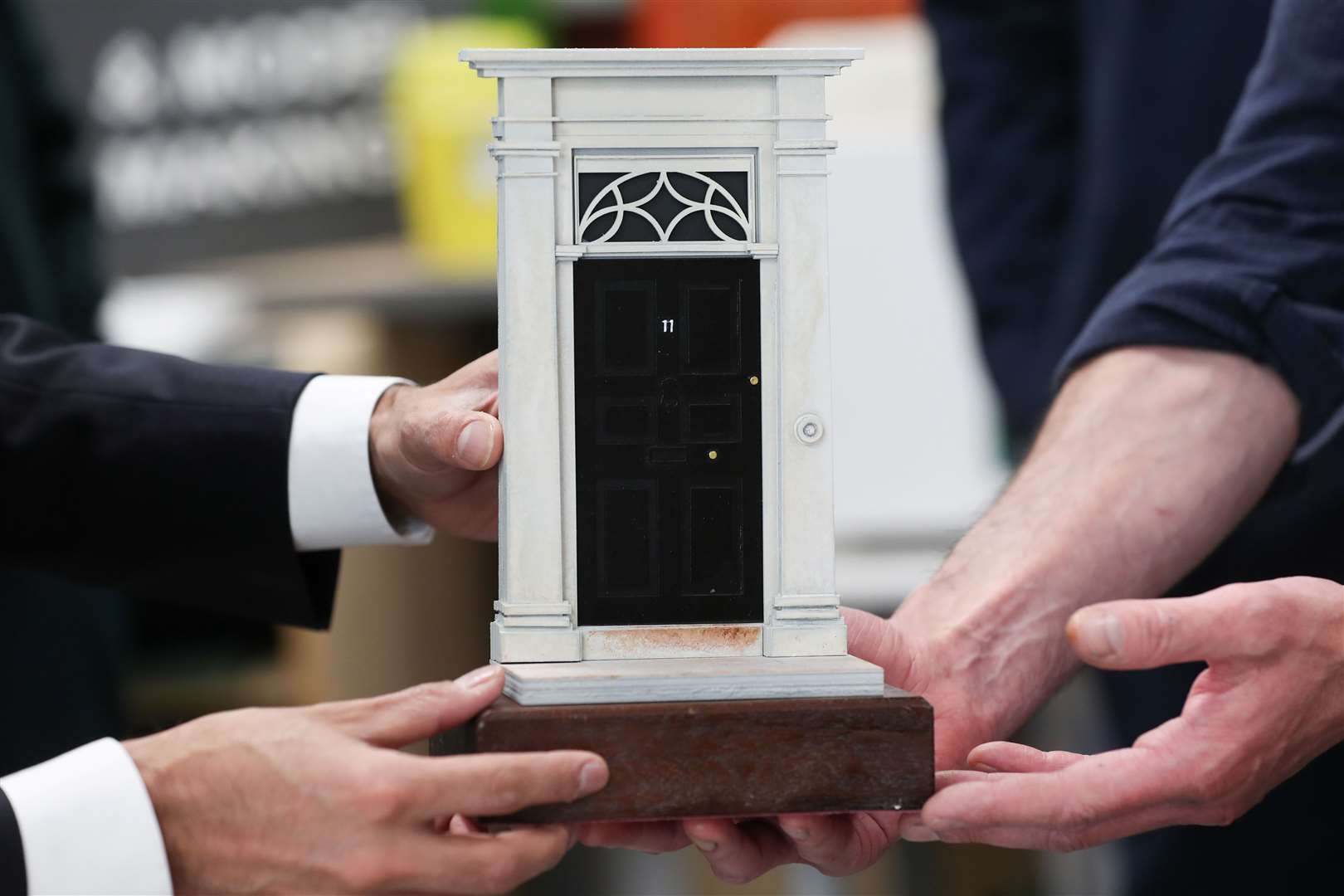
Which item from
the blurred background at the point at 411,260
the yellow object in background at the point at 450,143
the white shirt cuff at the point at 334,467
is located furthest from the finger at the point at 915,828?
the yellow object in background at the point at 450,143

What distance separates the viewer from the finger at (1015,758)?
89 cm

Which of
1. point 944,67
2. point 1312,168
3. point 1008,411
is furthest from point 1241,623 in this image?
point 944,67

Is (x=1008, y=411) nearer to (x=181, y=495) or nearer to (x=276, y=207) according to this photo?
(x=181, y=495)

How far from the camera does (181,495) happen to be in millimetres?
1117

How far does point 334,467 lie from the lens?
3.57 ft

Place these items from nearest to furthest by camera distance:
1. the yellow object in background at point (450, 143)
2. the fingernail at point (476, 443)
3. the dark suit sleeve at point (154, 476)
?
the fingernail at point (476, 443)
the dark suit sleeve at point (154, 476)
the yellow object in background at point (450, 143)

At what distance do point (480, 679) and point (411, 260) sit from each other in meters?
1.76

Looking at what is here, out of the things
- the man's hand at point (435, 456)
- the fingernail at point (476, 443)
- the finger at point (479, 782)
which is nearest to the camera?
the finger at point (479, 782)

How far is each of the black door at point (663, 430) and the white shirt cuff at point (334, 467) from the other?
0.82 ft

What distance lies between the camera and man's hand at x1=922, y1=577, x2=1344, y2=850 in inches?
32.5

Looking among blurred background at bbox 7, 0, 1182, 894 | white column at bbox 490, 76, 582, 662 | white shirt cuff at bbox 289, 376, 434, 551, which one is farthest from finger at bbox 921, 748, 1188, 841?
blurred background at bbox 7, 0, 1182, 894

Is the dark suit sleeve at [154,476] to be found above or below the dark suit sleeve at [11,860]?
above

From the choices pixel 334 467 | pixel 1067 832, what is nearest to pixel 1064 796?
pixel 1067 832

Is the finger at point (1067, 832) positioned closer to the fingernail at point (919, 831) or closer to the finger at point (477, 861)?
the fingernail at point (919, 831)
